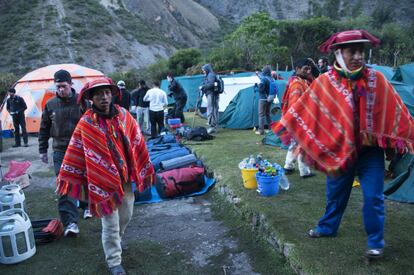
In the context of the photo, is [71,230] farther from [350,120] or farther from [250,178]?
[350,120]

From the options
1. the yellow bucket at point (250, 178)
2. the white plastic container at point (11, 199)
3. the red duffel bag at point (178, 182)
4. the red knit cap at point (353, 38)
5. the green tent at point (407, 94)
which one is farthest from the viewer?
the green tent at point (407, 94)

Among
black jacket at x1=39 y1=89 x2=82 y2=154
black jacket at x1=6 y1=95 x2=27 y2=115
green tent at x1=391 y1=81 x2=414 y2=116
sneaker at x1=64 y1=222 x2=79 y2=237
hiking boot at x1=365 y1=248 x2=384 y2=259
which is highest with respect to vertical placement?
black jacket at x1=39 y1=89 x2=82 y2=154

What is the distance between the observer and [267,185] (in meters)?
4.92

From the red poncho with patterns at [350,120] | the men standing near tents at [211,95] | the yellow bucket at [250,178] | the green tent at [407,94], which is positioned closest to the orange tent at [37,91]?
the men standing near tents at [211,95]

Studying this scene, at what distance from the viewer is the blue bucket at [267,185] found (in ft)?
16.0

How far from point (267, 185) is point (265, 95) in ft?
17.0

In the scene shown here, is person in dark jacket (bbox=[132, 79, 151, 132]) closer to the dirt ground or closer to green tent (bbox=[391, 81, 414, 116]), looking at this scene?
the dirt ground

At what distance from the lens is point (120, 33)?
1690 inches

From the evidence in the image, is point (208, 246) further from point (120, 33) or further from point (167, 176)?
point (120, 33)

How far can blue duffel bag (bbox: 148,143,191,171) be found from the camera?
23.6 ft

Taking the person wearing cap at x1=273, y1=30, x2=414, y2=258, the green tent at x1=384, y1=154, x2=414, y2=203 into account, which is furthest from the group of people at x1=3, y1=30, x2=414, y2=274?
the green tent at x1=384, y1=154, x2=414, y2=203

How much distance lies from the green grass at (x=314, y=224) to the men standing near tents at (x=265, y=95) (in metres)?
3.70

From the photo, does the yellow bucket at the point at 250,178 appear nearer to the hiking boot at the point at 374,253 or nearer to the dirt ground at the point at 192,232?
the dirt ground at the point at 192,232

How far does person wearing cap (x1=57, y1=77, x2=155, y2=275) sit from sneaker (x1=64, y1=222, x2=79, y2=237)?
1281 mm
